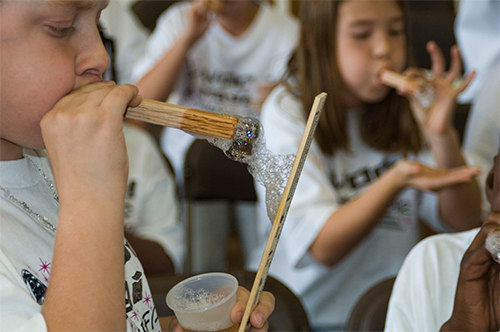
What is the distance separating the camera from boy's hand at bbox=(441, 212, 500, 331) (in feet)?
1.76

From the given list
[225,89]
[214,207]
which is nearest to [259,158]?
[214,207]

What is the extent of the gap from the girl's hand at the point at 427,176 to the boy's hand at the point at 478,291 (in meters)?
0.31

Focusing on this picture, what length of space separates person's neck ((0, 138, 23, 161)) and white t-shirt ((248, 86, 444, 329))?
52 centimetres

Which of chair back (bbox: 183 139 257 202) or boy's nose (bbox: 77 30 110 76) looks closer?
boy's nose (bbox: 77 30 110 76)

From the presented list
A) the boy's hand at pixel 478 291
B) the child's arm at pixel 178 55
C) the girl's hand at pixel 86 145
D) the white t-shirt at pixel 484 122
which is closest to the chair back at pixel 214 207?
the child's arm at pixel 178 55

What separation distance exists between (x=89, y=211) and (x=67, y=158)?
0.14 feet

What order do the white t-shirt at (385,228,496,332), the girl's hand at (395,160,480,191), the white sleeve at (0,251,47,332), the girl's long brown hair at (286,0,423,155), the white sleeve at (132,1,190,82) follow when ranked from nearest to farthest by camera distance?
the white sleeve at (0,251,47,332), the white t-shirt at (385,228,496,332), the girl's hand at (395,160,480,191), the girl's long brown hair at (286,0,423,155), the white sleeve at (132,1,190,82)

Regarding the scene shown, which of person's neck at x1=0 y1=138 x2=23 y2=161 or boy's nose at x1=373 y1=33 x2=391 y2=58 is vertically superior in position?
boy's nose at x1=373 y1=33 x2=391 y2=58

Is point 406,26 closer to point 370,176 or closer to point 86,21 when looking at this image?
point 370,176

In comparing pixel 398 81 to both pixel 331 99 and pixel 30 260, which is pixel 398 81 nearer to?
pixel 331 99

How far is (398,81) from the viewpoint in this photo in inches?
38.9

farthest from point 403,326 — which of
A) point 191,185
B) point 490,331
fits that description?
point 191,185

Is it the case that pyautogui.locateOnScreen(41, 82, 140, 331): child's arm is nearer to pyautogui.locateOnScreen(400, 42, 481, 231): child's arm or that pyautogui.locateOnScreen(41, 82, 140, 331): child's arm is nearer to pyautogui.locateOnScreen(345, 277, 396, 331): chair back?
pyautogui.locateOnScreen(345, 277, 396, 331): chair back

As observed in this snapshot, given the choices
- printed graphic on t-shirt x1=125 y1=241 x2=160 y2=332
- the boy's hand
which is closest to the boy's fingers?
printed graphic on t-shirt x1=125 y1=241 x2=160 y2=332
